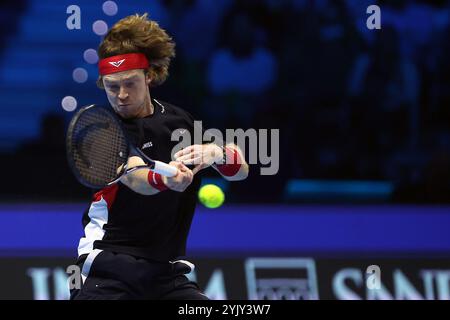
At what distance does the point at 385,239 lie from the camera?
7.61 meters

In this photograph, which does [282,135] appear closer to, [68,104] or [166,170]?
[68,104]

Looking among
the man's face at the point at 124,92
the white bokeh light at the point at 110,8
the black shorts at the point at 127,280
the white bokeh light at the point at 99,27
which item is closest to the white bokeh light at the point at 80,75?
the white bokeh light at the point at 99,27

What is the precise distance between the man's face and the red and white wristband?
0.41m

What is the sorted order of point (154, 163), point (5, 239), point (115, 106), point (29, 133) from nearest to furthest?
point (154, 163), point (115, 106), point (5, 239), point (29, 133)

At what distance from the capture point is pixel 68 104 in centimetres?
798

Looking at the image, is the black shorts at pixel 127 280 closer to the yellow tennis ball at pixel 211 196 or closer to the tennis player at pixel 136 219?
the tennis player at pixel 136 219

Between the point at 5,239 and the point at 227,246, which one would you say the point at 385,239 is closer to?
the point at 227,246

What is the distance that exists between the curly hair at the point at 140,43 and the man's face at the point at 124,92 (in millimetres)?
148

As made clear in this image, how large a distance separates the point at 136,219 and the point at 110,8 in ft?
11.4

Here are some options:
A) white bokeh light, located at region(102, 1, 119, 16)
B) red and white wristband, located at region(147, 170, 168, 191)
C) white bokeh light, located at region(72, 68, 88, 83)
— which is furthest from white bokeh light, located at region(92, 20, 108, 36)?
red and white wristband, located at region(147, 170, 168, 191)

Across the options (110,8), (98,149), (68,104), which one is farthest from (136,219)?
(110,8)

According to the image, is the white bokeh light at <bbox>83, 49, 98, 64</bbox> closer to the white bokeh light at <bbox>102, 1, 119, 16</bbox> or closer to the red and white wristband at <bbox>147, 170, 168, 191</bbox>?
the white bokeh light at <bbox>102, 1, 119, 16</bbox>
